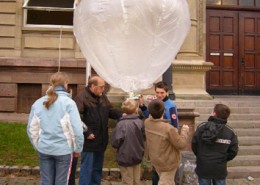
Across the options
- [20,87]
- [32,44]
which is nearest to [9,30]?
[32,44]

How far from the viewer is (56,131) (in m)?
4.25

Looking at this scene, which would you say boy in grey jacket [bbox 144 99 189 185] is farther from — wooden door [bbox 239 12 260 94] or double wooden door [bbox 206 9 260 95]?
wooden door [bbox 239 12 260 94]

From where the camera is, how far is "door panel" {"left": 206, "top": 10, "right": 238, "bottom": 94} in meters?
13.7

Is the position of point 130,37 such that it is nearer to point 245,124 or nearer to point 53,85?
point 53,85

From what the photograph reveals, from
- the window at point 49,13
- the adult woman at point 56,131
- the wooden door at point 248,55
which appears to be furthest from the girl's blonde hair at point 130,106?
the wooden door at point 248,55

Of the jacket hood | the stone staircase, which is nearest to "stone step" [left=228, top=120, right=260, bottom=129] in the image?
the stone staircase

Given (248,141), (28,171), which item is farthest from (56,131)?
(248,141)

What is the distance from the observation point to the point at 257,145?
8.31 meters

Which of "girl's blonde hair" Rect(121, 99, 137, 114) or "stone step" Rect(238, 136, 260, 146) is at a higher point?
"girl's blonde hair" Rect(121, 99, 137, 114)

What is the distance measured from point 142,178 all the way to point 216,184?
2.19 meters

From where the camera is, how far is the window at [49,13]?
12.6 meters

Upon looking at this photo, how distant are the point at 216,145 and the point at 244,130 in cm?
443

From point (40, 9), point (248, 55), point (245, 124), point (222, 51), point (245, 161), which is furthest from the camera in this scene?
point (248, 55)

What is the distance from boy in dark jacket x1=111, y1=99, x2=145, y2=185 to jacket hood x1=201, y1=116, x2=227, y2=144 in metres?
0.81
